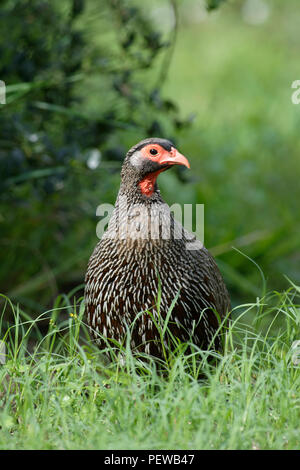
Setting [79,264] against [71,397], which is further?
[79,264]

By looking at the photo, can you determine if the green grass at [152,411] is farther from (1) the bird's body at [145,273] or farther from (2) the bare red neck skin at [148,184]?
(2) the bare red neck skin at [148,184]

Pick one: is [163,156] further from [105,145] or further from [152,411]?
[105,145]

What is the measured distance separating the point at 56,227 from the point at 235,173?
2.10 meters

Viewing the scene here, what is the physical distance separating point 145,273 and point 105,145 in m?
1.85

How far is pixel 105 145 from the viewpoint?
181 inches

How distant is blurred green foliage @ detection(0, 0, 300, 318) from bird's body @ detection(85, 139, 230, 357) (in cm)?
90

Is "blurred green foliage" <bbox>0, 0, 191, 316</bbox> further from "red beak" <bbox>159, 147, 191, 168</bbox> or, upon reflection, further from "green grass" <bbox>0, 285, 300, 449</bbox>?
"green grass" <bbox>0, 285, 300, 449</bbox>

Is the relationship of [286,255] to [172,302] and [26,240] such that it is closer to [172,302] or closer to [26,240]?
[26,240]

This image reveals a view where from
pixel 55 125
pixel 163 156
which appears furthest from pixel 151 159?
pixel 55 125

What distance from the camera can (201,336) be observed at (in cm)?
302

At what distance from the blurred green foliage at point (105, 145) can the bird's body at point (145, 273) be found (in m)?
0.90

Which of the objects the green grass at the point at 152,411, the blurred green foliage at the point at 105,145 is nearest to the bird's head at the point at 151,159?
the green grass at the point at 152,411

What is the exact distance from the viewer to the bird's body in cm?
291

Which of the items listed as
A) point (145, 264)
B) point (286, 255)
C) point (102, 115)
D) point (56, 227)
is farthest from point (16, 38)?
point (286, 255)
